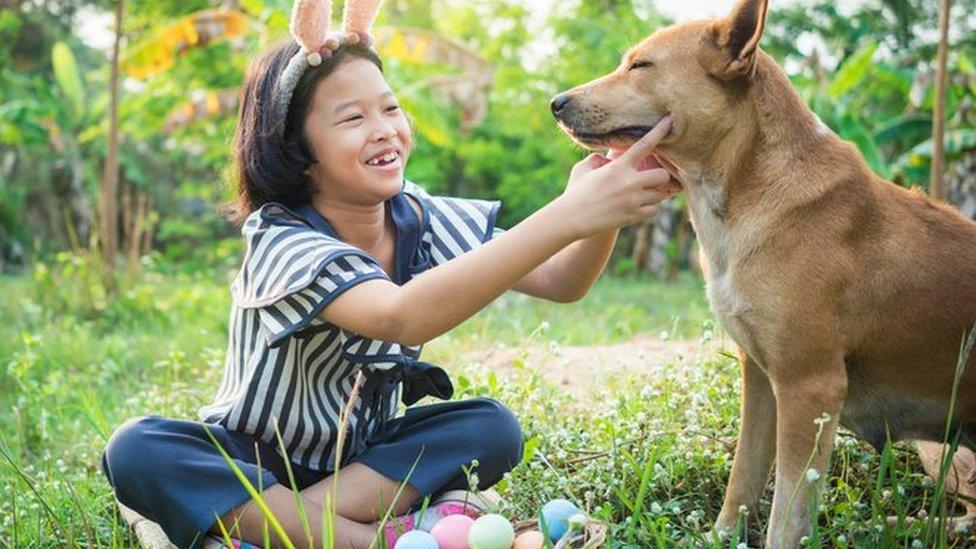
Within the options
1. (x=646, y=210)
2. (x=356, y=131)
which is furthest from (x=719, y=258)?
(x=356, y=131)

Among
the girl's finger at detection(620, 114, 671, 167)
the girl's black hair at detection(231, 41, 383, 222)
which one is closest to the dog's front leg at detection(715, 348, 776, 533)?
the girl's finger at detection(620, 114, 671, 167)

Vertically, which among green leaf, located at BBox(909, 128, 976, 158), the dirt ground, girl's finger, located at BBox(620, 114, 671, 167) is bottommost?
the dirt ground

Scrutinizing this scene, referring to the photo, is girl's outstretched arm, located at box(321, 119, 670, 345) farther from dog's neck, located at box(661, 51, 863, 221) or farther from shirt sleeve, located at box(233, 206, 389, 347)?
dog's neck, located at box(661, 51, 863, 221)

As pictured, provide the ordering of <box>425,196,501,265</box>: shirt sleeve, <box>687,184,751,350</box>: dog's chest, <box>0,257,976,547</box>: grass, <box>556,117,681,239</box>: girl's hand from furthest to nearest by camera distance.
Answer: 1. <box>425,196,501,265</box>: shirt sleeve
2. <box>0,257,976,547</box>: grass
3. <box>687,184,751,350</box>: dog's chest
4. <box>556,117,681,239</box>: girl's hand

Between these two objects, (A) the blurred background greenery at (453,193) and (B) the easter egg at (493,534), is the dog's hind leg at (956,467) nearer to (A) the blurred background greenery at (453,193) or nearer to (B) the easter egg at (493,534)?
(A) the blurred background greenery at (453,193)

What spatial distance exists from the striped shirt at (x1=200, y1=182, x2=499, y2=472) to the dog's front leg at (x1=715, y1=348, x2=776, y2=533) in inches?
39.8

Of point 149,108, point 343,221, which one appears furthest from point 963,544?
point 149,108

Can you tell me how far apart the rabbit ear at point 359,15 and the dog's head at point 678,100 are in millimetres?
708

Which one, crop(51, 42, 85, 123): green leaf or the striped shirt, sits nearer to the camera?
the striped shirt

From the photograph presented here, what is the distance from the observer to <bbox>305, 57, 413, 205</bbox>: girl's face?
3033 mm

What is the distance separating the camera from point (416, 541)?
2676 mm

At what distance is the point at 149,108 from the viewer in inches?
544

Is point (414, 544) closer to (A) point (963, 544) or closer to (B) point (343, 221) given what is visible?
(B) point (343, 221)

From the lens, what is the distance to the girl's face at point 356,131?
3.03m
